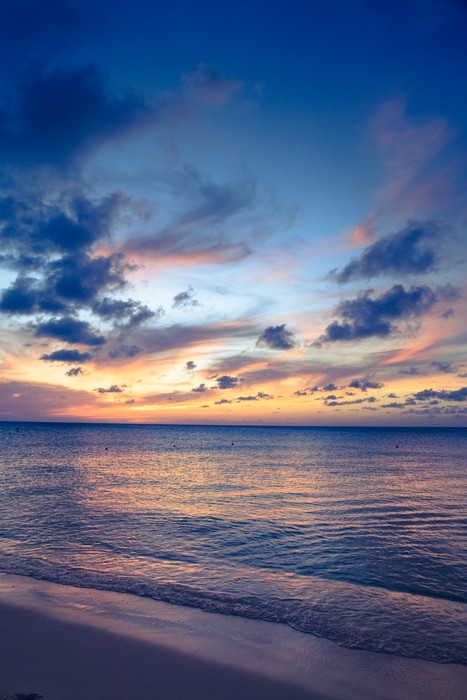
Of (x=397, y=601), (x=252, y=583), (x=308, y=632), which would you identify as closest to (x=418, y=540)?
(x=397, y=601)

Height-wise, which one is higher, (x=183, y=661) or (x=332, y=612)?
(x=183, y=661)

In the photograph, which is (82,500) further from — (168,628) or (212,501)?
(168,628)

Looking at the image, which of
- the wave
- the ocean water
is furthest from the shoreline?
the ocean water

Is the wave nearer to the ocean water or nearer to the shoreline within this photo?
the ocean water

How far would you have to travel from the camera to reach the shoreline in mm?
8977

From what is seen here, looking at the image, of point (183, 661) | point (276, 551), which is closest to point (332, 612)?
point (183, 661)

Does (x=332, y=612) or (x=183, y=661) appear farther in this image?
(x=332, y=612)

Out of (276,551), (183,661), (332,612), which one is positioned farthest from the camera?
(276,551)

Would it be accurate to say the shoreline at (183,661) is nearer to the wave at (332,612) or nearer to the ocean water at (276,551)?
the wave at (332,612)

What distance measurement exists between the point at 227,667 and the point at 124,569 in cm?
861

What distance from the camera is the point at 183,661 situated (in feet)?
33.2

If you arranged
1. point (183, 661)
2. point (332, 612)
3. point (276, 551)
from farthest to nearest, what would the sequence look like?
point (276, 551)
point (332, 612)
point (183, 661)

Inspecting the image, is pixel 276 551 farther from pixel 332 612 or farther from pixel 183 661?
pixel 183 661

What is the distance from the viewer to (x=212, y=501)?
3384 cm
